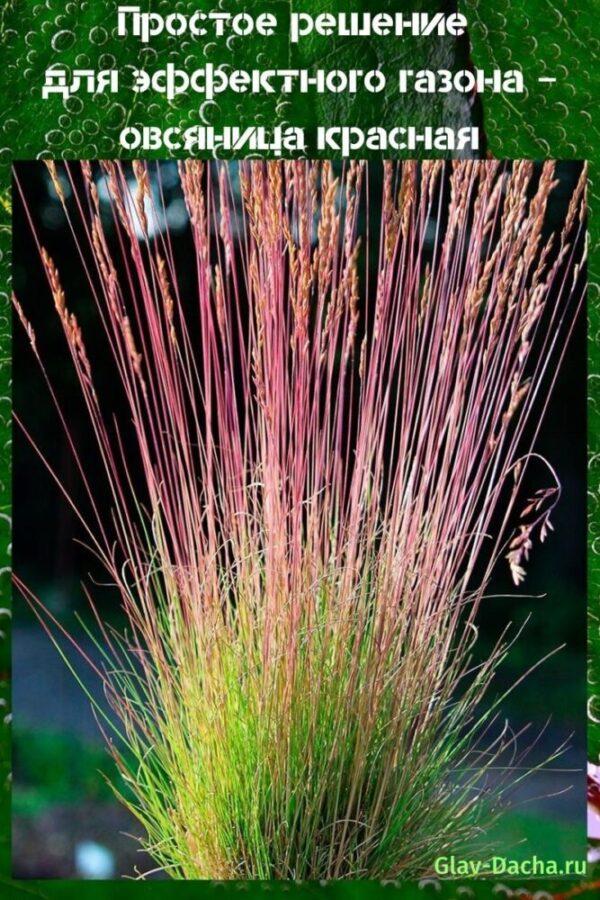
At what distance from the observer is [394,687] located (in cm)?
265

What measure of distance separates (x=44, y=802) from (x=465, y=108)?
212 centimetres

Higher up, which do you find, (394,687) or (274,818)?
(394,687)

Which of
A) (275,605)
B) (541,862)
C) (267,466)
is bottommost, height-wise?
(541,862)

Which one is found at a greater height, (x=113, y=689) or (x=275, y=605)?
(x=275, y=605)

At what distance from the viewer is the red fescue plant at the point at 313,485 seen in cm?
264

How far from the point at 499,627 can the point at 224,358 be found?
3.29 ft

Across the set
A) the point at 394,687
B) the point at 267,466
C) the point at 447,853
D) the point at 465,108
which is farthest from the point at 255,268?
the point at 447,853

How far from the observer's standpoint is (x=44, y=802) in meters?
2.76

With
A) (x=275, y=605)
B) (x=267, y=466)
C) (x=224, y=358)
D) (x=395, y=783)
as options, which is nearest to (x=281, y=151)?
(x=224, y=358)

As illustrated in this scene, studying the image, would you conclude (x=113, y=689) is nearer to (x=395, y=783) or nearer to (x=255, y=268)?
(x=395, y=783)

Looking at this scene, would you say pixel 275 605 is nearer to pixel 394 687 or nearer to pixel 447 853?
pixel 394 687

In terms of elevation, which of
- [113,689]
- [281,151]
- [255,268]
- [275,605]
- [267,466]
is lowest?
[113,689]

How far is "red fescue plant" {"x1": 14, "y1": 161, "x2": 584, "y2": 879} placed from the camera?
2639 mm

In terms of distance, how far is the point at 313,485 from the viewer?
106 inches
